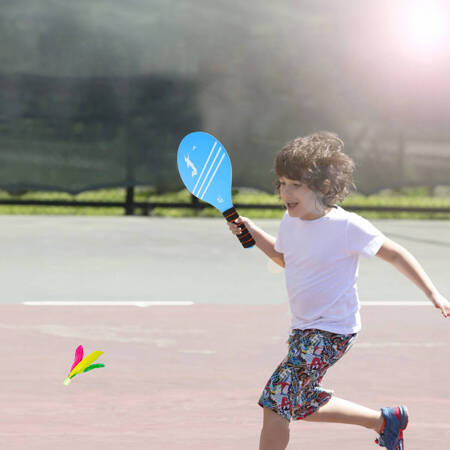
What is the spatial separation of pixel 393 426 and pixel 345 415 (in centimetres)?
21

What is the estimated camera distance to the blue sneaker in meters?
3.88

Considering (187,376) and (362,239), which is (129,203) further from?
(362,239)

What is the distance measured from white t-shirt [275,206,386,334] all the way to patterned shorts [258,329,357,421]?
0.11 ft

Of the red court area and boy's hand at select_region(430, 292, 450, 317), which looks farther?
the red court area

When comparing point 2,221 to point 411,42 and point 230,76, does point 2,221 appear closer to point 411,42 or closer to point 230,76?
point 230,76

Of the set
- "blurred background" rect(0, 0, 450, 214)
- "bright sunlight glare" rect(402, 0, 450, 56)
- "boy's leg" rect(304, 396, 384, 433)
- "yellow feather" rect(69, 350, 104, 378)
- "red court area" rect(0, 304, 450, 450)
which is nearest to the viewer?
"boy's leg" rect(304, 396, 384, 433)

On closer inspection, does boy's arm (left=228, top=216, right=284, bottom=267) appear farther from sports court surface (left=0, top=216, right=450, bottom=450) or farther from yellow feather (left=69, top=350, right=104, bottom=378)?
yellow feather (left=69, top=350, right=104, bottom=378)

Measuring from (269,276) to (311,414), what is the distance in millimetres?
5951

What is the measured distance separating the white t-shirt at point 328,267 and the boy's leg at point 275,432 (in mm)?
314

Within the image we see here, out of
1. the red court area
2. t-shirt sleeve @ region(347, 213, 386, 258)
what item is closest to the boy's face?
t-shirt sleeve @ region(347, 213, 386, 258)

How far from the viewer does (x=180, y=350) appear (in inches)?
243

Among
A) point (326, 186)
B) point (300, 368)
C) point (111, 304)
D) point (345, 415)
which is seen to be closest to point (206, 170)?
point (326, 186)

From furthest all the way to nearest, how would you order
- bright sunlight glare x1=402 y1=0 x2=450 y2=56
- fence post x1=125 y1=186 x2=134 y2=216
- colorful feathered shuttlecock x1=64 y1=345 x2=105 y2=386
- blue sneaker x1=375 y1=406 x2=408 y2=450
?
fence post x1=125 y1=186 x2=134 y2=216, bright sunlight glare x1=402 y1=0 x2=450 y2=56, colorful feathered shuttlecock x1=64 y1=345 x2=105 y2=386, blue sneaker x1=375 y1=406 x2=408 y2=450

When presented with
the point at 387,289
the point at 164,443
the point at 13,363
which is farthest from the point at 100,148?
the point at 164,443
